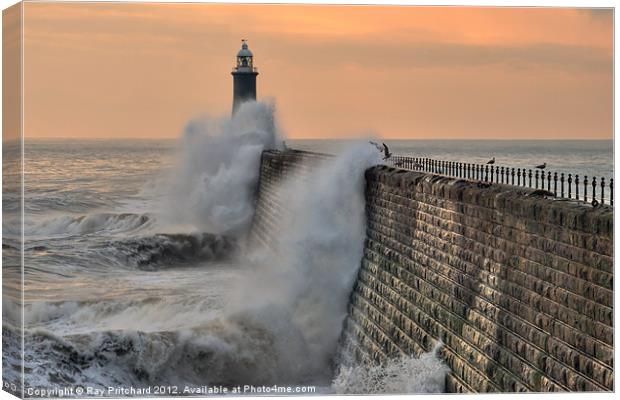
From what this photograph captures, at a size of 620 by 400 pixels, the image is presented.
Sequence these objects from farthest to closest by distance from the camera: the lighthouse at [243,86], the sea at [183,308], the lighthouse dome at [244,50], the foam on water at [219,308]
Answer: the lighthouse at [243,86] < the lighthouse dome at [244,50] < the foam on water at [219,308] < the sea at [183,308]

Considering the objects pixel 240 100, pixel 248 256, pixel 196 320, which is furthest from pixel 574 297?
pixel 240 100

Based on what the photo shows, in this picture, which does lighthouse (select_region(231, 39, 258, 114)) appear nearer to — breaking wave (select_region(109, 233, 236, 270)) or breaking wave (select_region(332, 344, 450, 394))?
breaking wave (select_region(109, 233, 236, 270))

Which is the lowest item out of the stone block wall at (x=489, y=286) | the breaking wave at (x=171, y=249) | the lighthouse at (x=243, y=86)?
the breaking wave at (x=171, y=249)

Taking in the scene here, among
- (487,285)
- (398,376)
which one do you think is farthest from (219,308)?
(487,285)

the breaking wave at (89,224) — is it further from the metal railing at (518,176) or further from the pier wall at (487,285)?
the pier wall at (487,285)

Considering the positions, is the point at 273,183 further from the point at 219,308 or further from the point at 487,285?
the point at 487,285

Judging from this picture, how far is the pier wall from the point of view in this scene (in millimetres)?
7738

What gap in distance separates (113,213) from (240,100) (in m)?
4.96

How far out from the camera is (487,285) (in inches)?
377

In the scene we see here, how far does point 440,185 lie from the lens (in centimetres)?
1135

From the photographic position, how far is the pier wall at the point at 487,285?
25.4 feet

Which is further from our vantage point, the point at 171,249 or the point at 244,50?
the point at 171,249

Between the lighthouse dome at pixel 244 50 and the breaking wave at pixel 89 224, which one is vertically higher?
the lighthouse dome at pixel 244 50

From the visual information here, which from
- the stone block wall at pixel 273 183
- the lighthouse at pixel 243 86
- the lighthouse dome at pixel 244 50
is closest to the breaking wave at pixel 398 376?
the stone block wall at pixel 273 183
